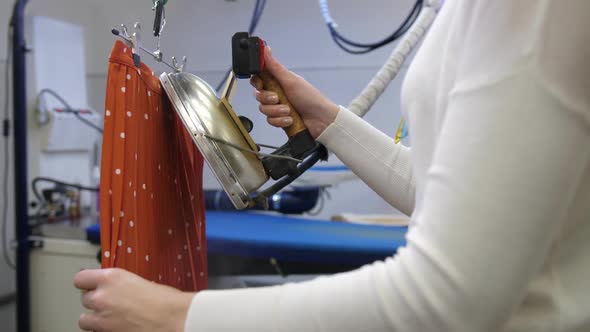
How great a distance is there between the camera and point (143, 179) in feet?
1.61

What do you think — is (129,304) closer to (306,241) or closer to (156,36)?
(156,36)

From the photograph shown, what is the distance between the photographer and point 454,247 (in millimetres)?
278

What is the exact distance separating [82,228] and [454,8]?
3.97 ft

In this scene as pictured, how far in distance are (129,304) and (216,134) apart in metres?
0.21

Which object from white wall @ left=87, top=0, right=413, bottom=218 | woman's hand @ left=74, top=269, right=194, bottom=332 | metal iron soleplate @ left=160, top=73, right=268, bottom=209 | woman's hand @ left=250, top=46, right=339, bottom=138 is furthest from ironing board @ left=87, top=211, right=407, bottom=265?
woman's hand @ left=74, top=269, right=194, bottom=332

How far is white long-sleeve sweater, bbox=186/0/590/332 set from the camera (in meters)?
0.26

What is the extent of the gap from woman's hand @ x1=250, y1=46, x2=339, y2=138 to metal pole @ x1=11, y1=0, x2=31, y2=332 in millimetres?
975

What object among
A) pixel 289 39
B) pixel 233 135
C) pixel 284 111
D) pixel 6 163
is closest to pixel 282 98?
pixel 284 111

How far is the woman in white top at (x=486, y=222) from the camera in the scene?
0.86 feet

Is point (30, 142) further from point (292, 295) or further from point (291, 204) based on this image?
point (292, 295)

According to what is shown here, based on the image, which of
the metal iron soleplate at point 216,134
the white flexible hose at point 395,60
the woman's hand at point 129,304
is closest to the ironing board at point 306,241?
the white flexible hose at point 395,60

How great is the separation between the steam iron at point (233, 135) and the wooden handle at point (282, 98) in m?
0.03

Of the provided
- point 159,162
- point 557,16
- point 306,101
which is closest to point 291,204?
point 306,101

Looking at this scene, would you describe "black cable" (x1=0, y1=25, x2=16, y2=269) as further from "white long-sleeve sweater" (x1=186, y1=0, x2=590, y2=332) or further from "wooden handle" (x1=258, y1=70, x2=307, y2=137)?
"white long-sleeve sweater" (x1=186, y1=0, x2=590, y2=332)
